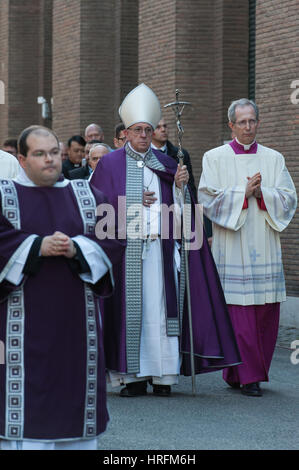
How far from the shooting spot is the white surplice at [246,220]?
8688 mm

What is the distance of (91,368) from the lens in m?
5.29

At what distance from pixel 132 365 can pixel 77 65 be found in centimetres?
1177

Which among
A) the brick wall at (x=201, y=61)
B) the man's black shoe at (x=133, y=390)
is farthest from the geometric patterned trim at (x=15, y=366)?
the brick wall at (x=201, y=61)

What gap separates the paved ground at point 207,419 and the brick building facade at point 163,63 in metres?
4.36

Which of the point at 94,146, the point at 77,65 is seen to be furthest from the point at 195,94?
the point at 94,146

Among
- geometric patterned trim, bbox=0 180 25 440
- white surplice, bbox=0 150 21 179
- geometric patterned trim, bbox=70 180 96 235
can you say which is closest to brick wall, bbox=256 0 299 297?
white surplice, bbox=0 150 21 179

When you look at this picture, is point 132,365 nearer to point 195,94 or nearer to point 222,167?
point 222,167

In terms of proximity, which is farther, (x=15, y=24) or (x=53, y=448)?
(x=15, y=24)

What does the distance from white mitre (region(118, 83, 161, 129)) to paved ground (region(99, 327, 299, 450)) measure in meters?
2.06

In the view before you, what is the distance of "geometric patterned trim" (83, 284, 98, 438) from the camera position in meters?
5.25

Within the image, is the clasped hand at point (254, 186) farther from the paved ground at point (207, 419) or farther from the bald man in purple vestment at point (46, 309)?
the bald man in purple vestment at point (46, 309)

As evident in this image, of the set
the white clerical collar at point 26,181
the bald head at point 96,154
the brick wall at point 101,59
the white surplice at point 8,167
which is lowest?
the white clerical collar at point 26,181

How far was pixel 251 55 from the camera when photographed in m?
16.0
